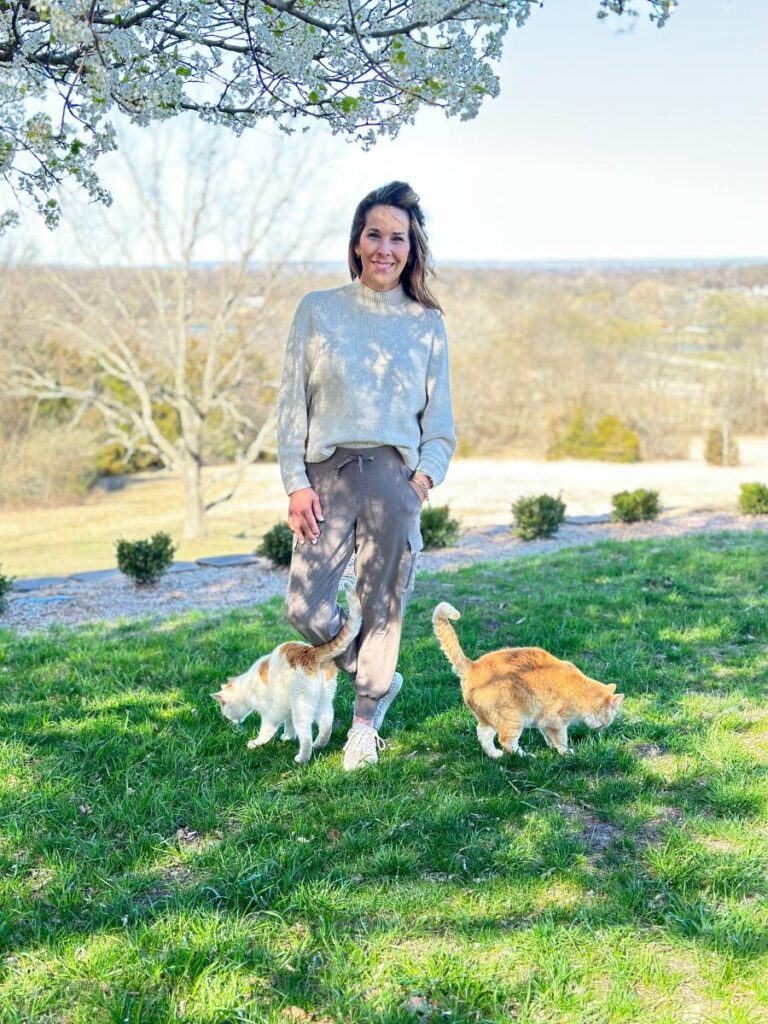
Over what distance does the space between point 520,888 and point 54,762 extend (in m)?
1.79

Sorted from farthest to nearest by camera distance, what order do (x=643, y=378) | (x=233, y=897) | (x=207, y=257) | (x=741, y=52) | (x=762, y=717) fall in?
(x=643, y=378), (x=207, y=257), (x=741, y=52), (x=762, y=717), (x=233, y=897)

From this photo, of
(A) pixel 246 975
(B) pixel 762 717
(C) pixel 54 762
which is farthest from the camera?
(B) pixel 762 717

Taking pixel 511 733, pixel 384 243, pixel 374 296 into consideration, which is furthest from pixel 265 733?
pixel 384 243

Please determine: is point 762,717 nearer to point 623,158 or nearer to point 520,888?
point 520,888

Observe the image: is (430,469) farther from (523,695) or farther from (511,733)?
Result: (511,733)

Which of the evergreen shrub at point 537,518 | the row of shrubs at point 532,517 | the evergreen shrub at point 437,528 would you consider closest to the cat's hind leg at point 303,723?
the row of shrubs at point 532,517

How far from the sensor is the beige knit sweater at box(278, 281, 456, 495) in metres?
3.19

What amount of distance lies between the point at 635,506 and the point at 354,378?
329 inches

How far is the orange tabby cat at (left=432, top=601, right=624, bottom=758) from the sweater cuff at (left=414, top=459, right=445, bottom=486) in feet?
1.53

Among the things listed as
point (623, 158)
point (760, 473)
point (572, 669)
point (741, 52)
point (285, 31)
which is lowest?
point (760, 473)

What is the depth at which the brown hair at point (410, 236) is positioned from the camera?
10.5 feet

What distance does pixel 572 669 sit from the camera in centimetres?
331

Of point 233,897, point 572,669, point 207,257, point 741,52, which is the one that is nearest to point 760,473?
point 207,257

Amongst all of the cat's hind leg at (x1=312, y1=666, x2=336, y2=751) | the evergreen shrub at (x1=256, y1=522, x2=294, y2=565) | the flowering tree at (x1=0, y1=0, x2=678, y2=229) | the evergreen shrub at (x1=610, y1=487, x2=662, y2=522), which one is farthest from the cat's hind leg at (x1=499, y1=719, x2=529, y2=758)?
the evergreen shrub at (x1=610, y1=487, x2=662, y2=522)
